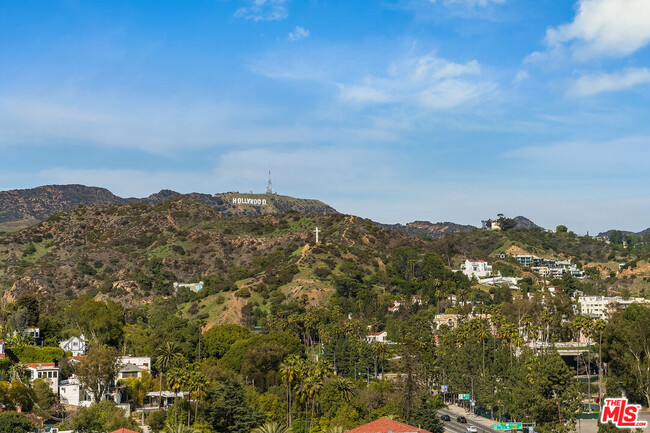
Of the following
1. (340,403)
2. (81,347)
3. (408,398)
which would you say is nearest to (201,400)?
(340,403)

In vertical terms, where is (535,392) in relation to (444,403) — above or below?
above

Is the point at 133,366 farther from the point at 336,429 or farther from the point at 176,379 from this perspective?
the point at 336,429

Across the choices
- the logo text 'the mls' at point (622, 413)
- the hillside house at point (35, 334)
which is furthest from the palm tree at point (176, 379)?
the logo text 'the mls' at point (622, 413)

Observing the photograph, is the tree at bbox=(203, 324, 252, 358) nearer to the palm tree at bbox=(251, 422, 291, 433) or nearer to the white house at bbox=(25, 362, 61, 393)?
the white house at bbox=(25, 362, 61, 393)

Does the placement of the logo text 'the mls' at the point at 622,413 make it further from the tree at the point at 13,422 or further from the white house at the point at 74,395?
the white house at the point at 74,395

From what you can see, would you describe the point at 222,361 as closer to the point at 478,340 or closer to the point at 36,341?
the point at 36,341

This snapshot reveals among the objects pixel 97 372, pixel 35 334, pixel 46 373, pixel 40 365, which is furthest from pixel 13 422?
pixel 35 334
